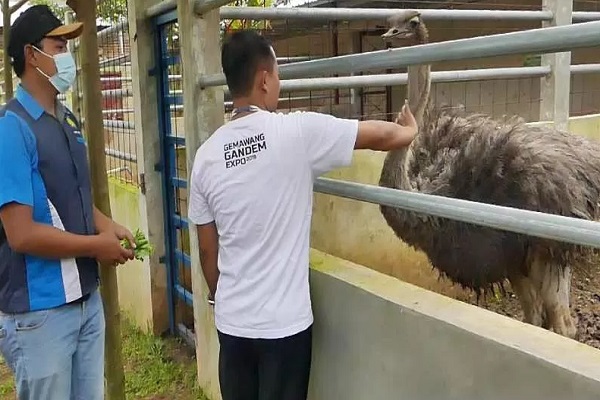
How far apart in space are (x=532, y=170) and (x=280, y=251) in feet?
6.52

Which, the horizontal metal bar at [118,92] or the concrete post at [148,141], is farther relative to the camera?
the horizontal metal bar at [118,92]

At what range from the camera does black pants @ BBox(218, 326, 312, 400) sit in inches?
90.7

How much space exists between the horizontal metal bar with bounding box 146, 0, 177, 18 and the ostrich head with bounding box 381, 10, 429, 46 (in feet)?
4.06

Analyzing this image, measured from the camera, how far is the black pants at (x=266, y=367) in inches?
90.7

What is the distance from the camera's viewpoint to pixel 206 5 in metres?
3.16

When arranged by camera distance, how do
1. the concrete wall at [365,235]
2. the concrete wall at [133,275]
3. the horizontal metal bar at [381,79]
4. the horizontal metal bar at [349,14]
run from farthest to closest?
the concrete wall at [133,275] < the concrete wall at [365,235] < the horizontal metal bar at [381,79] < the horizontal metal bar at [349,14]

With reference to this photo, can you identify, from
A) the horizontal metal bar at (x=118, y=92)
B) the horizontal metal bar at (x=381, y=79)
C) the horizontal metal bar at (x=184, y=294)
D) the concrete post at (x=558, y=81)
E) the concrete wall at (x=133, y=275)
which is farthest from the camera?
the horizontal metal bar at (x=118, y=92)

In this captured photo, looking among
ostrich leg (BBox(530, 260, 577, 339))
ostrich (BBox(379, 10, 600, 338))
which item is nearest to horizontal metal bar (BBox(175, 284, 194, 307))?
ostrich (BBox(379, 10, 600, 338))

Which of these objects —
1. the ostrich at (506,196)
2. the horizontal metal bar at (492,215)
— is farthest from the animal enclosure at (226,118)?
the horizontal metal bar at (492,215)

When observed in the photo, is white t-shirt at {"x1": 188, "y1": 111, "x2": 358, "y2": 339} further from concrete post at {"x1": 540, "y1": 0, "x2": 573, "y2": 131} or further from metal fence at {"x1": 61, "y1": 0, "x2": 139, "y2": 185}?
concrete post at {"x1": 540, "y1": 0, "x2": 573, "y2": 131}

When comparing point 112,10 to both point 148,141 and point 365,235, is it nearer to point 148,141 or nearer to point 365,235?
point 148,141

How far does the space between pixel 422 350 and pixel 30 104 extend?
4.47 ft

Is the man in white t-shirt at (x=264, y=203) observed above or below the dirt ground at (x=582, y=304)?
above

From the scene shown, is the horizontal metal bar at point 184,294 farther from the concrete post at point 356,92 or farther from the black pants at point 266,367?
the concrete post at point 356,92
